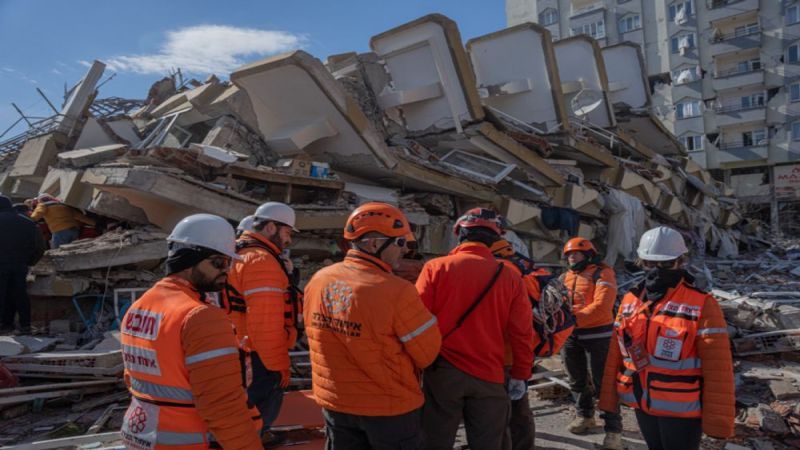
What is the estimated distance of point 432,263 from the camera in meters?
2.89

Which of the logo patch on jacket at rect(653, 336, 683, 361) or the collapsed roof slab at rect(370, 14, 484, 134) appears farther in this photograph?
the collapsed roof slab at rect(370, 14, 484, 134)

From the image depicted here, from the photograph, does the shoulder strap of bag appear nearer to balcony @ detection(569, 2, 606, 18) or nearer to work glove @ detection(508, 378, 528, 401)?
work glove @ detection(508, 378, 528, 401)

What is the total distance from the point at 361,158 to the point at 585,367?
475 cm

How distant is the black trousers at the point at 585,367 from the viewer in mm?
A: 4332

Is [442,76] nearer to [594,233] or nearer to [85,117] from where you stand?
[594,233]

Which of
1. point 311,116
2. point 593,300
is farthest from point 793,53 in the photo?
point 593,300

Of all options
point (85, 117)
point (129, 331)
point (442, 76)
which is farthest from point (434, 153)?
point (129, 331)

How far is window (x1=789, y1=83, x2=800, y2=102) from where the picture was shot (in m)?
31.6

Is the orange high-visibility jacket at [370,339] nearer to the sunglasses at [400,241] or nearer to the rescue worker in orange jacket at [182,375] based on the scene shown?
the sunglasses at [400,241]

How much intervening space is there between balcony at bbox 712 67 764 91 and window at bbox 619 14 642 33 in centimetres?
625

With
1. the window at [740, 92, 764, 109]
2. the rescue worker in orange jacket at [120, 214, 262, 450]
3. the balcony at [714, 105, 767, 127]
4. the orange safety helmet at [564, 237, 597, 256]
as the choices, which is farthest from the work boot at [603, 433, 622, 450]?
the window at [740, 92, 764, 109]

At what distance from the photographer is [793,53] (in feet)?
104

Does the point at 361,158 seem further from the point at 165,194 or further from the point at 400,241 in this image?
the point at 400,241

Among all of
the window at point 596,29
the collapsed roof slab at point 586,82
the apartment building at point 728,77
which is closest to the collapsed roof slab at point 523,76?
the collapsed roof slab at point 586,82
